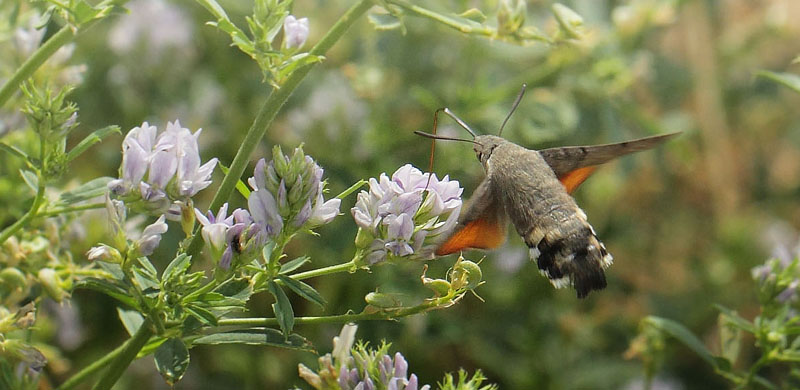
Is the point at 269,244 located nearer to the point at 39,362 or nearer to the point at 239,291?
the point at 239,291

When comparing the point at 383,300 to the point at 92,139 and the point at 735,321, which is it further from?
the point at 735,321

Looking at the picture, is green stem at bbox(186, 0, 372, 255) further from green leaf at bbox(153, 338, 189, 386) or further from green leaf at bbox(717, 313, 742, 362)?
green leaf at bbox(717, 313, 742, 362)

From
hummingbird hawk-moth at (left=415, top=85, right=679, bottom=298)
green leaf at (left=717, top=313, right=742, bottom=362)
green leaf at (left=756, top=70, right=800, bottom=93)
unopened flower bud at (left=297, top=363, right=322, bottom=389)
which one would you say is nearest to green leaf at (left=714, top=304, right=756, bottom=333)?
green leaf at (left=717, top=313, right=742, bottom=362)

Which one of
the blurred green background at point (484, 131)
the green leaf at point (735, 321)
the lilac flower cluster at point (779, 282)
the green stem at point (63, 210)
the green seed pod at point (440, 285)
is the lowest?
the blurred green background at point (484, 131)

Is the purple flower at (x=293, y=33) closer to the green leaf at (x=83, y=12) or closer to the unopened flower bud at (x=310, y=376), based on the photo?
the green leaf at (x=83, y=12)

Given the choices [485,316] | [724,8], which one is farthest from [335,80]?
[724,8]

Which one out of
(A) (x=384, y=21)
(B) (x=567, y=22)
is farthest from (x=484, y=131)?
(A) (x=384, y=21)

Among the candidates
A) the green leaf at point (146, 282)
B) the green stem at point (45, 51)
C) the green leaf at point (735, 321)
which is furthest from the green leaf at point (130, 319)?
the green leaf at point (735, 321)
